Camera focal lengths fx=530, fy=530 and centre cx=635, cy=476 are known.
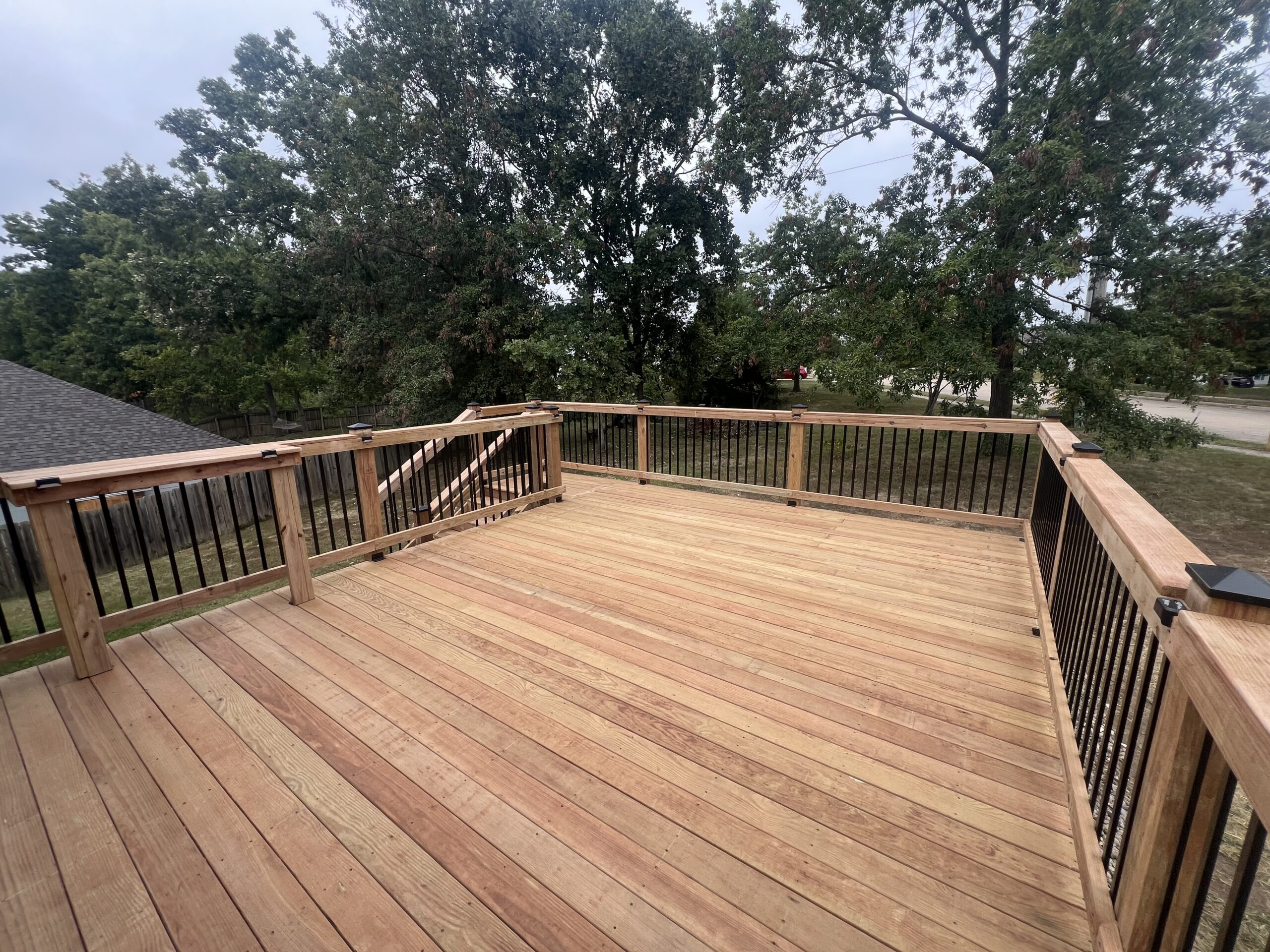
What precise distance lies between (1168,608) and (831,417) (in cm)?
369

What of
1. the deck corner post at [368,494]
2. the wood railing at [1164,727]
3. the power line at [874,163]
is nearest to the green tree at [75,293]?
the deck corner post at [368,494]

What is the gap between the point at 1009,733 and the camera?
189 cm

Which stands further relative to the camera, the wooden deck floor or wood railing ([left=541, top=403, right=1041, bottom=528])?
wood railing ([left=541, top=403, right=1041, bottom=528])

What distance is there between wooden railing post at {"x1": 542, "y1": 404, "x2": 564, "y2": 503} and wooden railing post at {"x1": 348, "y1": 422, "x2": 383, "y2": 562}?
170cm

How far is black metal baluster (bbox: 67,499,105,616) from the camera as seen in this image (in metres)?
2.15

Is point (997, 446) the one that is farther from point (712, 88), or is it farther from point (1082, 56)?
point (712, 88)

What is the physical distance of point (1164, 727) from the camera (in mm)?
967

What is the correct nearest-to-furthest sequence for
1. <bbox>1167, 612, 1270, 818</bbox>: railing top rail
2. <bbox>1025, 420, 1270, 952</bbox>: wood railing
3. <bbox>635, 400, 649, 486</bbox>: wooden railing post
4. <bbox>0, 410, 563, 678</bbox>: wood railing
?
<bbox>1167, 612, 1270, 818</bbox>: railing top rail < <bbox>1025, 420, 1270, 952</bbox>: wood railing < <bbox>0, 410, 563, 678</bbox>: wood railing < <bbox>635, 400, 649, 486</bbox>: wooden railing post

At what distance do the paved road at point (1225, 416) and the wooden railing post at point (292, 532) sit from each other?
16.0m

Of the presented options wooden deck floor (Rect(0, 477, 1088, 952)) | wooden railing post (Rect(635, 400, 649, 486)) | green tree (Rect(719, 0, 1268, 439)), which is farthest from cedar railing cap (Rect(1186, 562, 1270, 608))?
green tree (Rect(719, 0, 1268, 439))

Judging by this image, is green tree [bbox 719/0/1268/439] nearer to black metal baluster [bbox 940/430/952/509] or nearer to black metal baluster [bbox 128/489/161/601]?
black metal baluster [bbox 940/430/952/509]

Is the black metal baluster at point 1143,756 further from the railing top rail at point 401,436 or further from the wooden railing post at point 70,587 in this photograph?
the wooden railing post at point 70,587

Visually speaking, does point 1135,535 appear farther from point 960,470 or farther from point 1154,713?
point 960,470

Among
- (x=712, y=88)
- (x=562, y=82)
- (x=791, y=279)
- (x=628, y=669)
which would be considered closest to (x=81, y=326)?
(x=562, y=82)
